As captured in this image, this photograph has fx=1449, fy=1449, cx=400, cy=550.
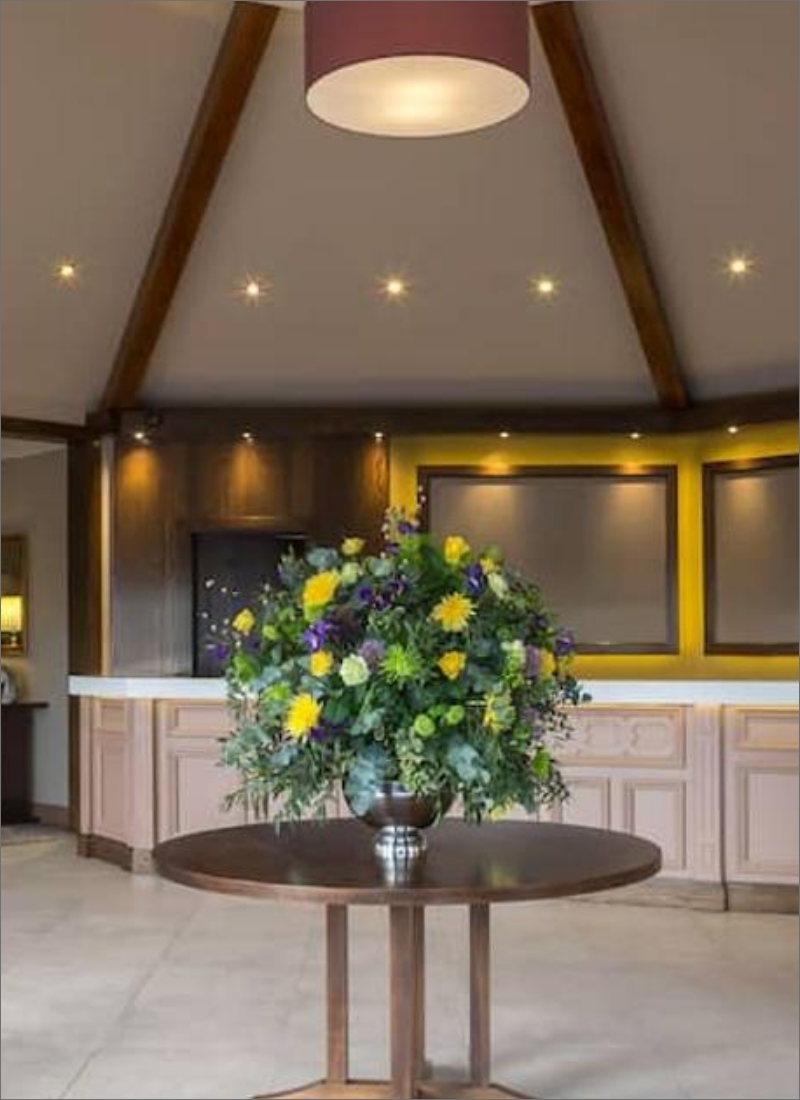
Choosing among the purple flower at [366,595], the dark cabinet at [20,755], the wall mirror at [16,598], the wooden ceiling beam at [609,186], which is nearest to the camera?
the purple flower at [366,595]

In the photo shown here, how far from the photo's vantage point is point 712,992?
4.98 metres

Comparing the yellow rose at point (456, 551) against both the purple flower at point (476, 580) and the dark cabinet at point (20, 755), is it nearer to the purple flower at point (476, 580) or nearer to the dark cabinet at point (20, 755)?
the purple flower at point (476, 580)

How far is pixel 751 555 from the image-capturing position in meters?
8.18

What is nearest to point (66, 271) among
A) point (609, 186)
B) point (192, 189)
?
point (192, 189)

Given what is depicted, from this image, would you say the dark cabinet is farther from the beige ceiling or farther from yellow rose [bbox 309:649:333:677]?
yellow rose [bbox 309:649:333:677]


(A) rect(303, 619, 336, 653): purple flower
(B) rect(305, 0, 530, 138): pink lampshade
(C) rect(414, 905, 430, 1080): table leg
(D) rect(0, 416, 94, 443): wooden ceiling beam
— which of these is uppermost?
(B) rect(305, 0, 530, 138): pink lampshade

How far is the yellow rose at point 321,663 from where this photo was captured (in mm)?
2902

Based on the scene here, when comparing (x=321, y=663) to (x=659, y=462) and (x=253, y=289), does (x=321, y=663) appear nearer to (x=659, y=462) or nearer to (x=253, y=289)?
(x=253, y=289)

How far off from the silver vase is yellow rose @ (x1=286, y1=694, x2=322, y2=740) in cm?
22

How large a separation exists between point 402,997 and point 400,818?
1.45 ft

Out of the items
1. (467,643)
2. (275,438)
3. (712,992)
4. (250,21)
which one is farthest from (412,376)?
(467,643)

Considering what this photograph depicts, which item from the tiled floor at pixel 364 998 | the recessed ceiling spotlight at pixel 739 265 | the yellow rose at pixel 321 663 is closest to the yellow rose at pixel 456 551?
the yellow rose at pixel 321 663

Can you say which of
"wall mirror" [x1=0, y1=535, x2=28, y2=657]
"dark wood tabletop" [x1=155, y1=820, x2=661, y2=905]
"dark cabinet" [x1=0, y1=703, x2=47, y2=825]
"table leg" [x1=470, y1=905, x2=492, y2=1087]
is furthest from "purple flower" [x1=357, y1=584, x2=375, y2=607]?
"wall mirror" [x1=0, y1=535, x2=28, y2=657]

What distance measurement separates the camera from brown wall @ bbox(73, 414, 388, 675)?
27.2 ft
